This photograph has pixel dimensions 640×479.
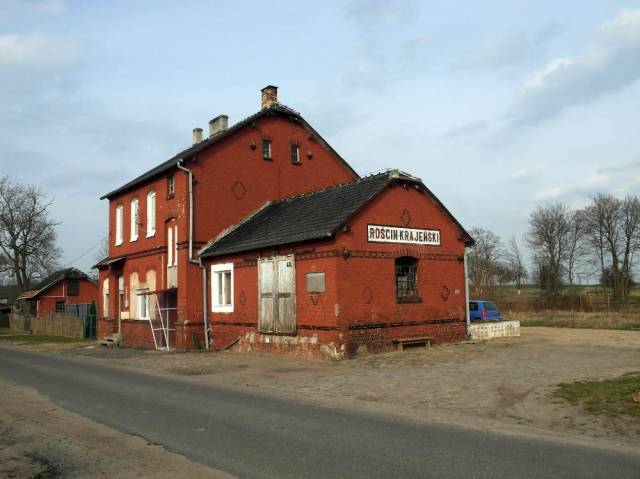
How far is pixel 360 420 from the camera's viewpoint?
8547mm

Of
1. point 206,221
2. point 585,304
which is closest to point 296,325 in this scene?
point 206,221

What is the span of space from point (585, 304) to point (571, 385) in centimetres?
3132

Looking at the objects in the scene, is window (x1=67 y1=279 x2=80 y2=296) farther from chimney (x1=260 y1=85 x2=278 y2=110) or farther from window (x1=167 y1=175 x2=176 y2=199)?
chimney (x1=260 y1=85 x2=278 y2=110)

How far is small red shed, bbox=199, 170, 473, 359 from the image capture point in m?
16.9

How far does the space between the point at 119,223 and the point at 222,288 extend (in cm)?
1087

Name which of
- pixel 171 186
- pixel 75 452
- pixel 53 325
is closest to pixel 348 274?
pixel 75 452

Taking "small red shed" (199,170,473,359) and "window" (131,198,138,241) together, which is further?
"window" (131,198,138,241)

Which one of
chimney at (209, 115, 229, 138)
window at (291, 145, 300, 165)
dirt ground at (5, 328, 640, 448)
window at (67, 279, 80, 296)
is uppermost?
chimney at (209, 115, 229, 138)

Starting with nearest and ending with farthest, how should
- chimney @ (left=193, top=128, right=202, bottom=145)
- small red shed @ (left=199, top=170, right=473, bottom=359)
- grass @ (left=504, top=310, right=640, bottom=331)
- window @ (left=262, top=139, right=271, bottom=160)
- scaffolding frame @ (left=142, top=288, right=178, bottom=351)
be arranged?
small red shed @ (left=199, top=170, right=473, bottom=359) → scaffolding frame @ (left=142, top=288, right=178, bottom=351) → window @ (left=262, top=139, right=271, bottom=160) → grass @ (left=504, top=310, right=640, bottom=331) → chimney @ (left=193, top=128, right=202, bottom=145)

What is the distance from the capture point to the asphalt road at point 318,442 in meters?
5.93

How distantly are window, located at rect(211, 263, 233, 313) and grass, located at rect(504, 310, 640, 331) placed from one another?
766 inches

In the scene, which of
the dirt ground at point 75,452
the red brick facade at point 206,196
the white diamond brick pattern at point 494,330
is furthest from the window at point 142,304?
the dirt ground at point 75,452

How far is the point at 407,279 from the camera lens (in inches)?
747

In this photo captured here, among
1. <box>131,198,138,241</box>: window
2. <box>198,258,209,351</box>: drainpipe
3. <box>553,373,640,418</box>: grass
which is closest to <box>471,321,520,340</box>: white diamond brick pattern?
<box>553,373,640,418</box>: grass
